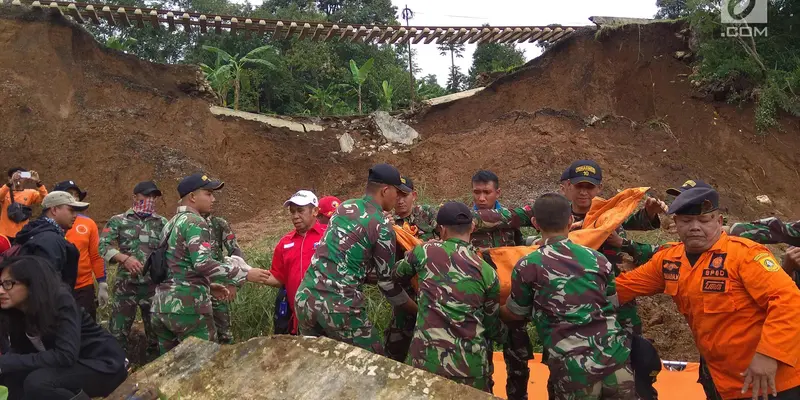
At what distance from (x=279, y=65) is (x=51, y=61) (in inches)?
402

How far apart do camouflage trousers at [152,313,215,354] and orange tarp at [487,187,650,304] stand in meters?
2.08

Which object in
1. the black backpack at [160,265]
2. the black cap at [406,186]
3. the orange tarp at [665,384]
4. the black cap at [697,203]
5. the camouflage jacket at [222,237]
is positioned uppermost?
the black cap at [697,203]

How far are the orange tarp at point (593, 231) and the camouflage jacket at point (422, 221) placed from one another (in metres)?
1.22

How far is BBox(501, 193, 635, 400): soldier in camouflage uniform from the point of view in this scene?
2.86m

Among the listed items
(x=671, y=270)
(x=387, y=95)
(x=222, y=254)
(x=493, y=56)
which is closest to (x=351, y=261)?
(x=671, y=270)

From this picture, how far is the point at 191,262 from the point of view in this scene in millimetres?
4090

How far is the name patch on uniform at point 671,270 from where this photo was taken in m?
2.87

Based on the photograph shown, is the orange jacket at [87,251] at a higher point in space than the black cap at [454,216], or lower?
lower

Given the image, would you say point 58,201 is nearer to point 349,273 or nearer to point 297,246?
point 297,246

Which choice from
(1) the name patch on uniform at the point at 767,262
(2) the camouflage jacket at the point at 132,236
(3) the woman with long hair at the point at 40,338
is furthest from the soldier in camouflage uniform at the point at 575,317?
(2) the camouflage jacket at the point at 132,236

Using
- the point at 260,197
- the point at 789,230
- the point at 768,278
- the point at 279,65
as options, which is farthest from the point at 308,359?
the point at 279,65

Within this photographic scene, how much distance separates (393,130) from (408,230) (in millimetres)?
10692

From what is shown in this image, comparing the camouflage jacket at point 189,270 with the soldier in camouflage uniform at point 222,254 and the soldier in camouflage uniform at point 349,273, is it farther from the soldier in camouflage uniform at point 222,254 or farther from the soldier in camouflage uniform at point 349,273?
the soldier in camouflage uniform at point 222,254

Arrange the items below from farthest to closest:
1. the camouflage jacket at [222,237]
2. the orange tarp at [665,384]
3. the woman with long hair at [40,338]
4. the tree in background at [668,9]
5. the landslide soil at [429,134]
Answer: the tree in background at [668,9]
the landslide soil at [429,134]
the camouflage jacket at [222,237]
the orange tarp at [665,384]
the woman with long hair at [40,338]
